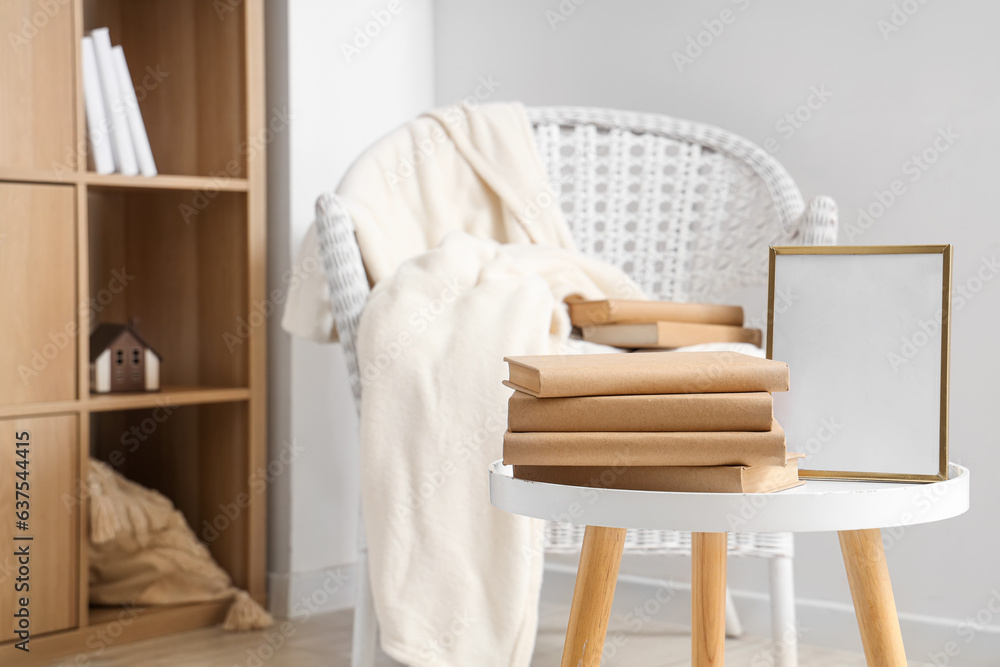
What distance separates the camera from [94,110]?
1.72 metres

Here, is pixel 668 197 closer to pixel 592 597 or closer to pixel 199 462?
pixel 199 462

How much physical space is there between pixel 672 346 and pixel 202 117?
107cm

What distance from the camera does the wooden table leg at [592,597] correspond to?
0.81 m

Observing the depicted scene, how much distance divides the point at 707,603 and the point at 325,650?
3.14ft

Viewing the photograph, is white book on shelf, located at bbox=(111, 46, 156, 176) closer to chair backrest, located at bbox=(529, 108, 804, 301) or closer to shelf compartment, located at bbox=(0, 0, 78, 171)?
shelf compartment, located at bbox=(0, 0, 78, 171)

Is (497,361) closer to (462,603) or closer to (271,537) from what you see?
(462,603)

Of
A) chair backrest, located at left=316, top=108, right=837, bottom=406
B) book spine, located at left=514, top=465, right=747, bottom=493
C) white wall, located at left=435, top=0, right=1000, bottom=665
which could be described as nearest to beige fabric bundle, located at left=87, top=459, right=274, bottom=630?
white wall, located at left=435, top=0, right=1000, bottom=665

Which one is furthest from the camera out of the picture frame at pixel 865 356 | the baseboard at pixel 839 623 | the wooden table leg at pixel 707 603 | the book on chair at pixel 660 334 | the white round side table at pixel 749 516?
the baseboard at pixel 839 623

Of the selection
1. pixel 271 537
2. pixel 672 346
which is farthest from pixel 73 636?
pixel 672 346

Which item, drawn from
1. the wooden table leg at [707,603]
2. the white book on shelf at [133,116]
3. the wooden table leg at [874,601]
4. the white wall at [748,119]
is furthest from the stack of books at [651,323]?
the white book on shelf at [133,116]

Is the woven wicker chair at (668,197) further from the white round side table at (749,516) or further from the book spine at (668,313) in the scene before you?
the white round side table at (749,516)

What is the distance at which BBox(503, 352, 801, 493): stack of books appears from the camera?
67 centimetres

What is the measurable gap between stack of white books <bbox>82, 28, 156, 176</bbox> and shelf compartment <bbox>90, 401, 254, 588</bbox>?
490 mm

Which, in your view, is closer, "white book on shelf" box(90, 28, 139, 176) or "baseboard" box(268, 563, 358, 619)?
"white book on shelf" box(90, 28, 139, 176)
